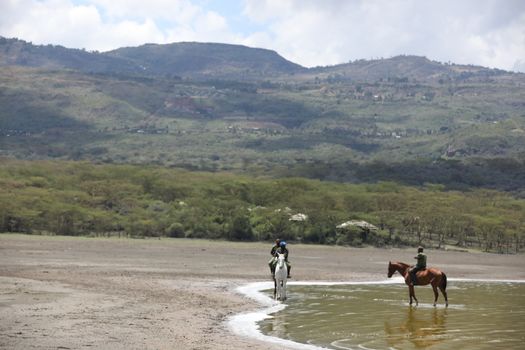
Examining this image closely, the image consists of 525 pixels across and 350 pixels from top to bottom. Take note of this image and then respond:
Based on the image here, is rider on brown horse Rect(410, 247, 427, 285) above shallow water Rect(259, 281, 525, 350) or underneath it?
above

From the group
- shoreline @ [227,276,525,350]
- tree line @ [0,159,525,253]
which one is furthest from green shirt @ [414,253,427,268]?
tree line @ [0,159,525,253]

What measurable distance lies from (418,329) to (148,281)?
1154cm

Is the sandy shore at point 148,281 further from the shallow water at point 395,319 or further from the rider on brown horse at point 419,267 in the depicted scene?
the rider on brown horse at point 419,267

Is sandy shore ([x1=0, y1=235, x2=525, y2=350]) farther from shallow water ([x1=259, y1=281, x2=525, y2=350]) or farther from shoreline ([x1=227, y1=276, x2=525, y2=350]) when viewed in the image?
shallow water ([x1=259, y1=281, x2=525, y2=350])

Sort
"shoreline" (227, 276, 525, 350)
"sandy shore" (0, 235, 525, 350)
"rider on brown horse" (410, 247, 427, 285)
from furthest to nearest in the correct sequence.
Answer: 1. "rider on brown horse" (410, 247, 427, 285)
2. "shoreline" (227, 276, 525, 350)
3. "sandy shore" (0, 235, 525, 350)

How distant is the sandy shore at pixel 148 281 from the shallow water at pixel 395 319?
1.77 meters

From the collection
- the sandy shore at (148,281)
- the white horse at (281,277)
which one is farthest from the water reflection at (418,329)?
the white horse at (281,277)

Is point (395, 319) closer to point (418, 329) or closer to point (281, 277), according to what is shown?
point (418, 329)

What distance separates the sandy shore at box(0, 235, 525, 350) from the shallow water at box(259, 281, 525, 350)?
1.77 m

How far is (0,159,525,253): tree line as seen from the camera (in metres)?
57.4

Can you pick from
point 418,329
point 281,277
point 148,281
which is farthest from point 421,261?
point 148,281

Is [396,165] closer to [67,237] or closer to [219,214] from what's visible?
[219,214]

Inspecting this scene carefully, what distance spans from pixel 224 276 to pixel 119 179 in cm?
4348

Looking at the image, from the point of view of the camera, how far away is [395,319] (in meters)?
22.0
